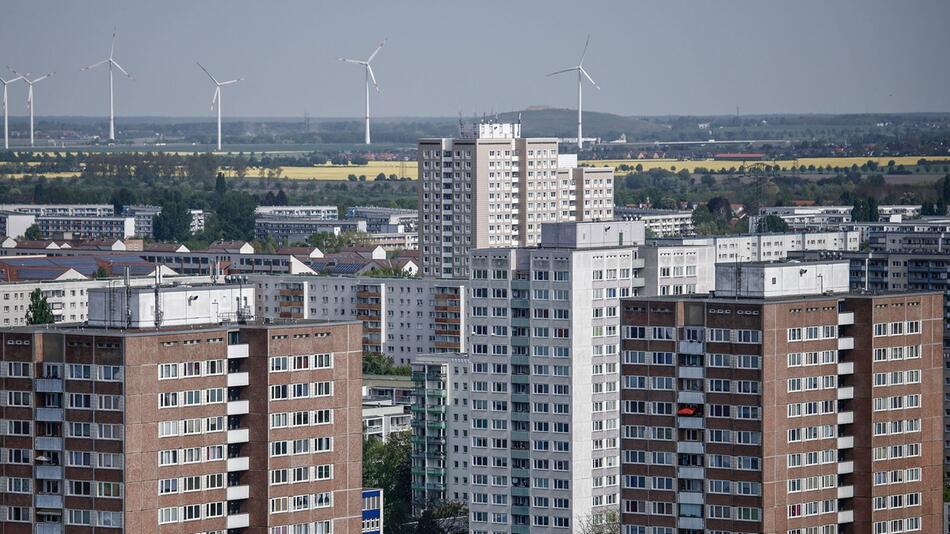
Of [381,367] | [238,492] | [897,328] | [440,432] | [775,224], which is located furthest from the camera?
[775,224]

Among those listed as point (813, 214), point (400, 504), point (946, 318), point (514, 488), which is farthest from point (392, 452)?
point (813, 214)

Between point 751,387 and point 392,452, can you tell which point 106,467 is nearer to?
point 751,387

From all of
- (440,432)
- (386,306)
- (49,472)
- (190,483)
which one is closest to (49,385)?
(49,472)

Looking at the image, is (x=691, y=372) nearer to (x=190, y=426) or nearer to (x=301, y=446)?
(x=301, y=446)

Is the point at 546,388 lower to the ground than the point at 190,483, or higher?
higher

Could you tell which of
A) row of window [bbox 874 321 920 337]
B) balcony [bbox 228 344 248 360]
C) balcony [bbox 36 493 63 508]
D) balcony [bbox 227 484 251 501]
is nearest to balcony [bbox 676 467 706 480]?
row of window [bbox 874 321 920 337]

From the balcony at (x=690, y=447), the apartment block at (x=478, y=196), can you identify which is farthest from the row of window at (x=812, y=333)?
the apartment block at (x=478, y=196)
